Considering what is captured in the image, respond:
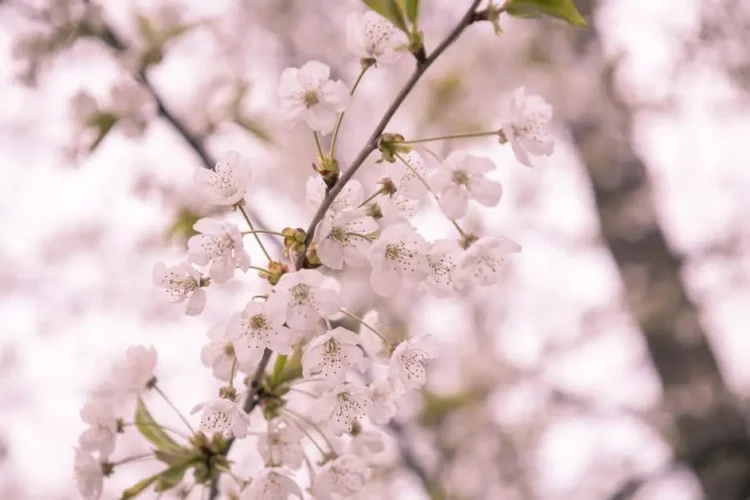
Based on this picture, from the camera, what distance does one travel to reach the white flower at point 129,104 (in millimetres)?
1247

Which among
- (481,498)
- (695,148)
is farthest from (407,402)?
(695,148)

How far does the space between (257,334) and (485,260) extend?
23 centimetres

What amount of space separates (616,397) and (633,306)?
0.77m

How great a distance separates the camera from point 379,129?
0.57m

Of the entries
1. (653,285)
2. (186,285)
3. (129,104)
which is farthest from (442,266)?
(653,285)

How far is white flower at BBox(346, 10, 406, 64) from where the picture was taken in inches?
25.5

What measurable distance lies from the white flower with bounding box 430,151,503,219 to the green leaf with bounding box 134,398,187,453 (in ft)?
1.39

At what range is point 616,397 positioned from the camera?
11.0 feet

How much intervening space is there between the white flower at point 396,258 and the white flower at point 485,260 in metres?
0.04

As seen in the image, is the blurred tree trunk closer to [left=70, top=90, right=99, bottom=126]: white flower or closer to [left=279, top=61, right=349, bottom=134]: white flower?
[left=70, top=90, right=99, bottom=126]: white flower

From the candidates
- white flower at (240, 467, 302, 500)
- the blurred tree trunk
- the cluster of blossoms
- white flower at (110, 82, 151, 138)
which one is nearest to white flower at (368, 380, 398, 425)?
the cluster of blossoms

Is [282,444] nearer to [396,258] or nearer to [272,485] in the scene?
[272,485]

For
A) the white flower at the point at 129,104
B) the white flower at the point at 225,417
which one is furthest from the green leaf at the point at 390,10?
the white flower at the point at 129,104

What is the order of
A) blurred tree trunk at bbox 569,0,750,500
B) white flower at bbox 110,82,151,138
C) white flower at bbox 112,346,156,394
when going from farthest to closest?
1. blurred tree trunk at bbox 569,0,750,500
2. white flower at bbox 110,82,151,138
3. white flower at bbox 112,346,156,394
